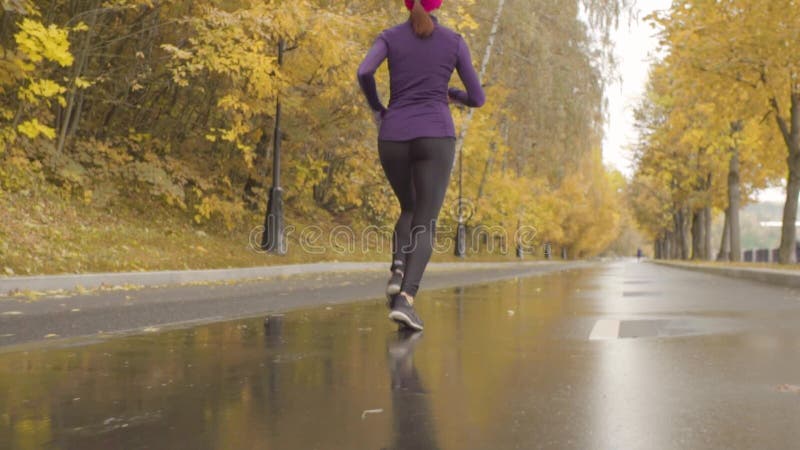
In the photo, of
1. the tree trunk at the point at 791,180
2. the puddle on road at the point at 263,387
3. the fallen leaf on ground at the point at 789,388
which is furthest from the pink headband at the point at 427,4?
the tree trunk at the point at 791,180

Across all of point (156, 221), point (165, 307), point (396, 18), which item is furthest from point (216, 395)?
point (396, 18)

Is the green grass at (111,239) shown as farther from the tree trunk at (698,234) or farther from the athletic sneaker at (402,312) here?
the tree trunk at (698,234)

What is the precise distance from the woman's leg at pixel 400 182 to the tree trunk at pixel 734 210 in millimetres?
28334

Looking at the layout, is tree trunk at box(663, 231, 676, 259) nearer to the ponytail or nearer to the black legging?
the black legging

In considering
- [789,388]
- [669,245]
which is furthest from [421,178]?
[669,245]

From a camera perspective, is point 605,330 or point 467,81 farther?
point 605,330

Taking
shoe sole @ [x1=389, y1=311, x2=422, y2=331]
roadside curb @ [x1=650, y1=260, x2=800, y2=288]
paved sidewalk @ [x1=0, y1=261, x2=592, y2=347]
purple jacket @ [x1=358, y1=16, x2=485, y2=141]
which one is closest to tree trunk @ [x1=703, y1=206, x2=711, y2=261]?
roadside curb @ [x1=650, y1=260, x2=800, y2=288]

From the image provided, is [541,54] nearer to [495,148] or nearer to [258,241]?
[495,148]

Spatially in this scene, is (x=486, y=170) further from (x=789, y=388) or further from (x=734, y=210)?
(x=789, y=388)

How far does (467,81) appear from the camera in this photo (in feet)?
23.1

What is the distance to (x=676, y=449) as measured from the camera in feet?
10.6

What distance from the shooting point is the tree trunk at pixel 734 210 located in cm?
3341

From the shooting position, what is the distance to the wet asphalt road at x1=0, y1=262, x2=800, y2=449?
3455mm

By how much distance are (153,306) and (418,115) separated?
173 inches
